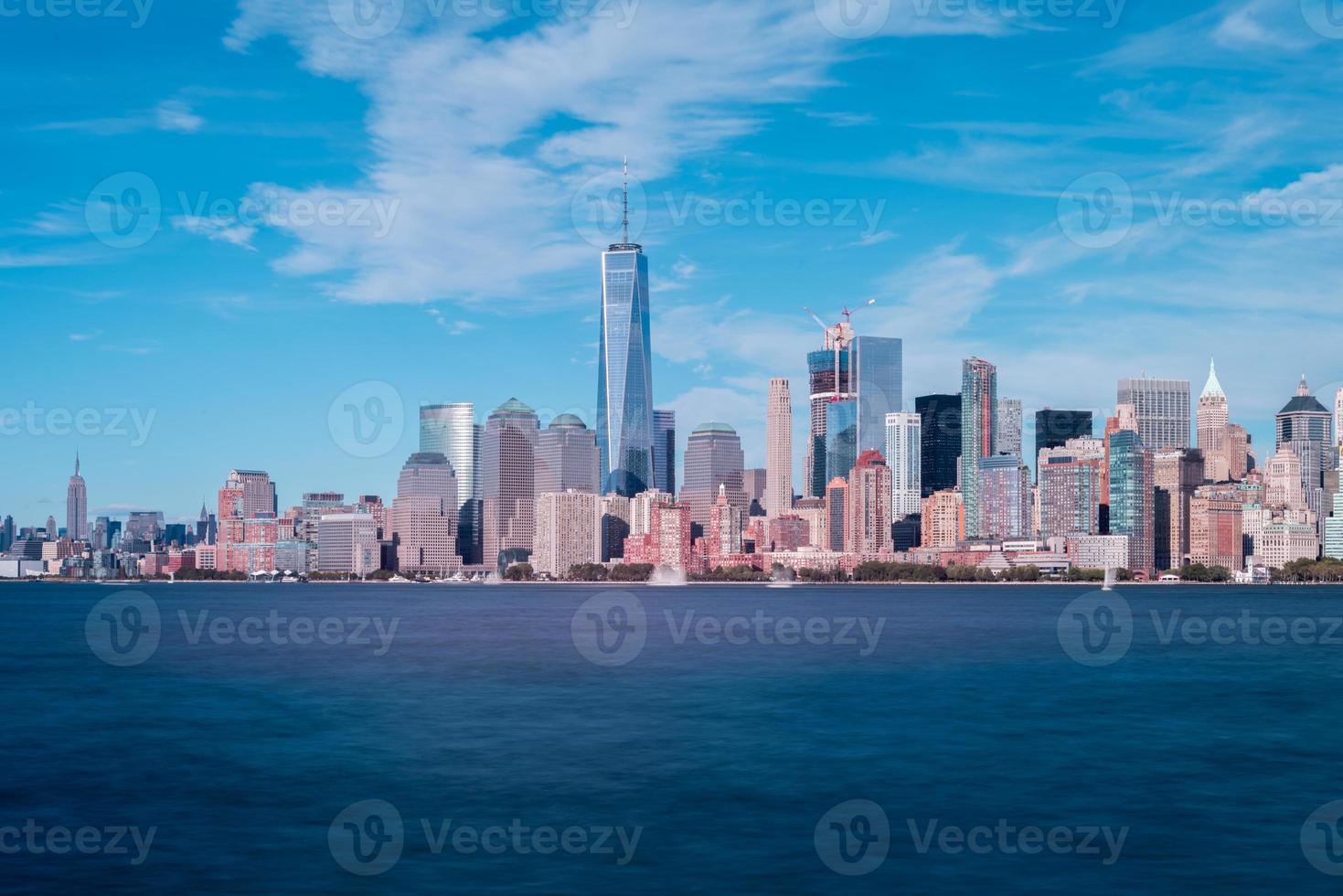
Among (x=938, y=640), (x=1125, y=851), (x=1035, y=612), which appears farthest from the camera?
(x=1035, y=612)

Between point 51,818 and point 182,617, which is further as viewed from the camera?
point 182,617

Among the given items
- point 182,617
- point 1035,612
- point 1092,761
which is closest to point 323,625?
point 182,617

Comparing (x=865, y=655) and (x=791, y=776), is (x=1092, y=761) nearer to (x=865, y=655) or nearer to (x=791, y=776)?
(x=791, y=776)

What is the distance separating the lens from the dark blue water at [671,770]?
99.2 feet

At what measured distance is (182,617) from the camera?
490 feet

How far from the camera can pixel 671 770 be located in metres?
41.7

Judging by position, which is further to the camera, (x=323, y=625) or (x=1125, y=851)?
(x=323, y=625)

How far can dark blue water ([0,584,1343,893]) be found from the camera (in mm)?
30250

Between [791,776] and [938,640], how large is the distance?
67.3 meters

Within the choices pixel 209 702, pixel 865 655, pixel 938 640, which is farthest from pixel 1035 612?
pixel 209 702

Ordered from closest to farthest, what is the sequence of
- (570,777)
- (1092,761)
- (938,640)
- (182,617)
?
(570,777), (1092,761), (938,640), (182,617)

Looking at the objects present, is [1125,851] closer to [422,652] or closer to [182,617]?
[422,652]

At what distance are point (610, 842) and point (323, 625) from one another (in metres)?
102

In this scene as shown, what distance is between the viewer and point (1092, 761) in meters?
44.1
